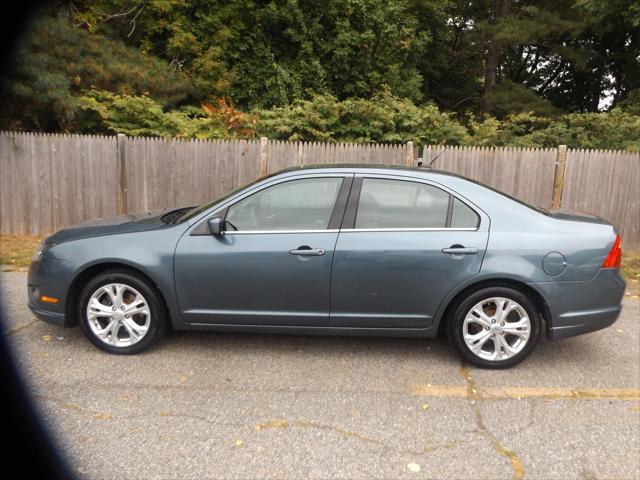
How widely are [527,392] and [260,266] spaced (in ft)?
7.14

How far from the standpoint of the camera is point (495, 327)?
3885mm

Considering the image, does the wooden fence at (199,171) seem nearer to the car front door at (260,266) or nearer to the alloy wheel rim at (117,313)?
the car front door at (260,266)

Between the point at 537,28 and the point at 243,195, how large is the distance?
1626 cm

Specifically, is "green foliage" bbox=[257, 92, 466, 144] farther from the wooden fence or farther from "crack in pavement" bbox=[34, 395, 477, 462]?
"crack in pavement" bbox=[34, 395, 477, 462]

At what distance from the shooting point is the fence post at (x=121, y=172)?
8.77 m

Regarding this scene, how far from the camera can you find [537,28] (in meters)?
16.6

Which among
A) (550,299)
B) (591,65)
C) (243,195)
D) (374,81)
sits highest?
(591,65)

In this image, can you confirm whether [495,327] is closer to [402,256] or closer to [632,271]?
[402,256]

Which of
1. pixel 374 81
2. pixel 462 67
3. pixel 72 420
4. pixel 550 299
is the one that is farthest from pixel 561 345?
pixel 462 67

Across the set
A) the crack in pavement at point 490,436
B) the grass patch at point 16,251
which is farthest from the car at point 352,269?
the grass patch at point 16,251

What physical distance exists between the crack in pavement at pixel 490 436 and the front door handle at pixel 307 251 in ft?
4.84

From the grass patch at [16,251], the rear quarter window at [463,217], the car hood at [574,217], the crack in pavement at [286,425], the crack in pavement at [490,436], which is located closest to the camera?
the crack in pavement at [490,436]

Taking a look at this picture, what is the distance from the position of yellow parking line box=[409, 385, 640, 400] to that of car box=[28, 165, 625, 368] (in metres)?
0.33

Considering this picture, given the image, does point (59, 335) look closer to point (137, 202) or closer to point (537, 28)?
point (137, 202)
